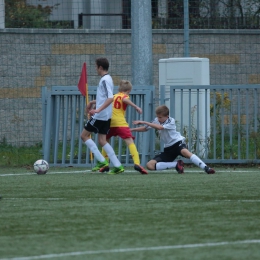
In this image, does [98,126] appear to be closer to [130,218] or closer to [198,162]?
[198,162]

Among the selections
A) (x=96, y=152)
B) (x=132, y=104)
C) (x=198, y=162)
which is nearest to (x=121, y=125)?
(x=132, y=104)

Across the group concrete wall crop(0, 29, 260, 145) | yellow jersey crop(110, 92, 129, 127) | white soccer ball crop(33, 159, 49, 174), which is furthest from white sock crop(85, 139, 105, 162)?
concrete wall crop(0, 29, 260, 145)

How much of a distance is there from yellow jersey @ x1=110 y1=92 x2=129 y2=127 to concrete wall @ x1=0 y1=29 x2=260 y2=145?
3.75 meters

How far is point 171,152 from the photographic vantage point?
1291 centimetres

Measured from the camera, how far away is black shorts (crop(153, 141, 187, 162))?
12875 millimetres

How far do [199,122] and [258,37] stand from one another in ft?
13.5

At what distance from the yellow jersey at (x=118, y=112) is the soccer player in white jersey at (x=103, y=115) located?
0.82 ft

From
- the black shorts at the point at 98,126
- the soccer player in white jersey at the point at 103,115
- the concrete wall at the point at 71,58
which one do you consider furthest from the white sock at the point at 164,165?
the concrete wall at the point at 71,58

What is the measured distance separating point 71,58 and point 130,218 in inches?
422

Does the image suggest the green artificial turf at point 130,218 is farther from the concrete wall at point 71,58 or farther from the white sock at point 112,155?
the concrete wall at point 71,58

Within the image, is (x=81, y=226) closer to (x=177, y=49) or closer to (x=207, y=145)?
(x=207, y=145)

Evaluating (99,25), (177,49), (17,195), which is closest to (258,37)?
(177,49)

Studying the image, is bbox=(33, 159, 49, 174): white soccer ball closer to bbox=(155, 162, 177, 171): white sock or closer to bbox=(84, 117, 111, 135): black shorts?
bbox=(84, 117, 111, 135): black shorts

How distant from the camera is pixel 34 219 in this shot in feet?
23.7
